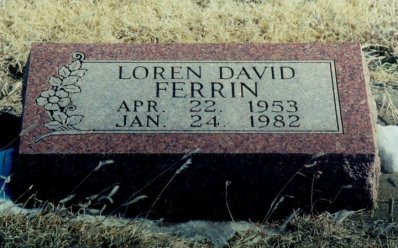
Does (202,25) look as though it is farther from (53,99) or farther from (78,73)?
(53,99)

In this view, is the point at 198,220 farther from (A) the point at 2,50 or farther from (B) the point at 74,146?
(A) the point at 2,50

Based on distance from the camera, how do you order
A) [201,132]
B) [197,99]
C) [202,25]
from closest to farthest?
[201,132], [197,99], [202,25]

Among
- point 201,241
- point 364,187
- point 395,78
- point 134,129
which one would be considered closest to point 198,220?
point 201,241

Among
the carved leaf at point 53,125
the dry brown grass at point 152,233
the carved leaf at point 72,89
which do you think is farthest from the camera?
the carved leaf at point 72,89

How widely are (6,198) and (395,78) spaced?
2.33 m

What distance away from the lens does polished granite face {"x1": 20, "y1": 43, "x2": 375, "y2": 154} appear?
3.42 metres

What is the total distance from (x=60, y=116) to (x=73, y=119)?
0.06 m

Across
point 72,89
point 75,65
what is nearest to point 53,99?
point 72,89

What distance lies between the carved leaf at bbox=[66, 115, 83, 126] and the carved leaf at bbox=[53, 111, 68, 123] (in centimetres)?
2

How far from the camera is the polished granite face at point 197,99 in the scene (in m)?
3.42

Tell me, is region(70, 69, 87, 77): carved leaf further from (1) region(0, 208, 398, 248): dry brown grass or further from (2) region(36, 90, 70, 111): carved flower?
(1) region(0, 208, 398, 248): dry brown grass

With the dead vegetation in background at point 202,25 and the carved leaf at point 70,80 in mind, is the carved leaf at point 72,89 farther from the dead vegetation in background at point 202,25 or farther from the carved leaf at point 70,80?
the dead vegetation in background at point 202,25

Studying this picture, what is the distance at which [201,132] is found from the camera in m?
3.46

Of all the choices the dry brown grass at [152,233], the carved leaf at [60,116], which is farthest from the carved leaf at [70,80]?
the dry brown grass at [152,233]
